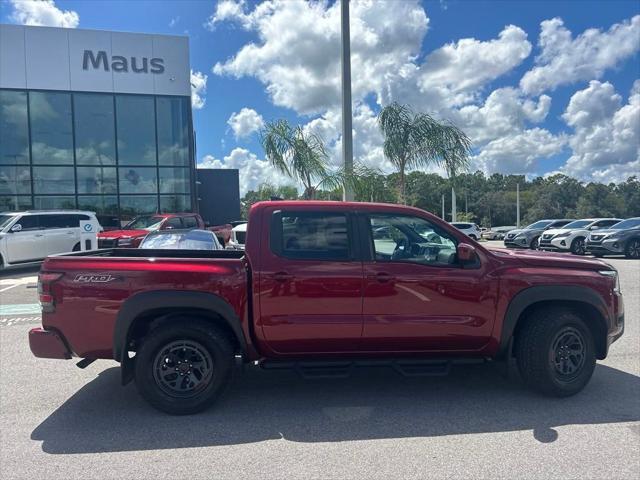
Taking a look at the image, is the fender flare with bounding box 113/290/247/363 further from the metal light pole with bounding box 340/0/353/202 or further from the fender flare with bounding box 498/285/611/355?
the metal light pole with bounding box 340/0/353/202

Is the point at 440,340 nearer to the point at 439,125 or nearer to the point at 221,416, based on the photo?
the point at 221,416

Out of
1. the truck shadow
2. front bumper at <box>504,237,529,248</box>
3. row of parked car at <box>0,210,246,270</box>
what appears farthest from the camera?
front bumper at <box>504,237,529,248</box>

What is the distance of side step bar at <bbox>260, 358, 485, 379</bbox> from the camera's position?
160 inches

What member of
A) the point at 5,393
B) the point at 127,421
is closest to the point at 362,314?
the point at 127,421

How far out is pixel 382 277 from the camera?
4.04 meters

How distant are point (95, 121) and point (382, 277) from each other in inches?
812

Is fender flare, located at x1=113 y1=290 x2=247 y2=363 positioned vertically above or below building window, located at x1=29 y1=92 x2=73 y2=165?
below

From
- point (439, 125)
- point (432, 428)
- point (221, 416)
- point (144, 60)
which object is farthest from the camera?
point (144, 60)

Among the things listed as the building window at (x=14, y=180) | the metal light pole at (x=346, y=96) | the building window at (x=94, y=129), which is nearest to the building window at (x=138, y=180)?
the building window at (x=94, y=129)

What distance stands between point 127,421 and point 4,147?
A: 20903mm

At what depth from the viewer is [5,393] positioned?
4.43 meters

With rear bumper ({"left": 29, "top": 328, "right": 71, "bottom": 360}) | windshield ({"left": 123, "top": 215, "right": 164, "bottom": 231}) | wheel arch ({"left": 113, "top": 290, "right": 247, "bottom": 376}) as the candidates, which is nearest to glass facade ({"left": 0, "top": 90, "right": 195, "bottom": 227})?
windshield ({"left": 123, "top": 215, "right": 164, "bottom": 231})

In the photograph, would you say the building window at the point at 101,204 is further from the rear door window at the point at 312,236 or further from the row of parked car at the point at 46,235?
the rear door window at the point at 312,236

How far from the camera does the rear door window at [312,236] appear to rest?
160 inches
